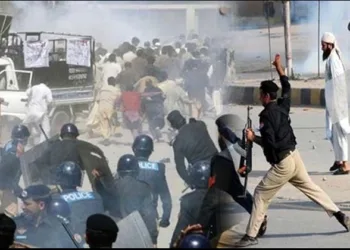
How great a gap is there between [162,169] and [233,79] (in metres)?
15.0

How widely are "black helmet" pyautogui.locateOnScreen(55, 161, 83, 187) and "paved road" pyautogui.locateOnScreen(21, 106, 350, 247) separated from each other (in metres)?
0.35

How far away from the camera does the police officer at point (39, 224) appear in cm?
614

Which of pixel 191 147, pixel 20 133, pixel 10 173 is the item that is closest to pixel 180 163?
pixel 191 147

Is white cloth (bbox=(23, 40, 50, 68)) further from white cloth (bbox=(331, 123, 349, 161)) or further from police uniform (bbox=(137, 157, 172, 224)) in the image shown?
Answer: police uniform (bbox=(137, 157, 172, 224))

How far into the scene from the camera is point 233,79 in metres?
23.4

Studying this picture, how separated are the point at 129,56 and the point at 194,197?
45.1ft

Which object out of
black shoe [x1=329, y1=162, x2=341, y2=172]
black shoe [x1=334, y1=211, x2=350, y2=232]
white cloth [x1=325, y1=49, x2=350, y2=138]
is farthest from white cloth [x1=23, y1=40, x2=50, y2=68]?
black shoe [x1=334, y1=211, x2=350, y2=232]

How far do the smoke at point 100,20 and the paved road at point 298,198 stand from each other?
765 inches

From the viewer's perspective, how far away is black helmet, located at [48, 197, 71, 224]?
7047mm

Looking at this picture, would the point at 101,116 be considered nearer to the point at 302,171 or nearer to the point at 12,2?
the point at 302,171

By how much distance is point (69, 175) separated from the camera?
8.30 meters

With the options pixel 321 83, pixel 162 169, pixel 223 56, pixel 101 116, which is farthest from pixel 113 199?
pixel 321 83

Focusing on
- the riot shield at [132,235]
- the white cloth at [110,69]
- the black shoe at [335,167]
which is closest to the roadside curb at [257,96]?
the white cloth at [110,69]

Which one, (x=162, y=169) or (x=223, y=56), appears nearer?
(x=162, y=169)
